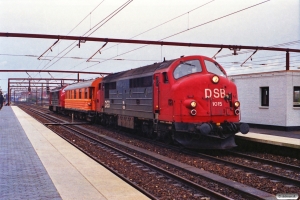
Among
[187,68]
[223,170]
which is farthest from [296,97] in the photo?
[223,170]

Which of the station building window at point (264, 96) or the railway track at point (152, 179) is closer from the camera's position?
the railway track at point (152, 179)

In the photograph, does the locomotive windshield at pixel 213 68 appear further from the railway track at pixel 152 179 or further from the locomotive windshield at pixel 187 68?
the railway track at pixel 152 179

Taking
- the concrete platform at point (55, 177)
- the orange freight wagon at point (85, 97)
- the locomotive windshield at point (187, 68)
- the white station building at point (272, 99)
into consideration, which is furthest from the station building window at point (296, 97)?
the concrete platform at point (55, 177)

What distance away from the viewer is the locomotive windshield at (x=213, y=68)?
15077mm

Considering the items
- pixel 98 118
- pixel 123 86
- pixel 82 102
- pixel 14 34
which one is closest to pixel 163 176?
pixel 123 86

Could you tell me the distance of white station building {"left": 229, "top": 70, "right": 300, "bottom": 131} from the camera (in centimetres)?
2217

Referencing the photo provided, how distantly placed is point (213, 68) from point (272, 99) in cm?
933

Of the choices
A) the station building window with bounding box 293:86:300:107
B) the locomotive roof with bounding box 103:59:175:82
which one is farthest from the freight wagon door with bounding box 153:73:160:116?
the station building window with bounding box 293:86:300:107

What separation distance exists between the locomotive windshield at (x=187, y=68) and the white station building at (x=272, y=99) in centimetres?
941

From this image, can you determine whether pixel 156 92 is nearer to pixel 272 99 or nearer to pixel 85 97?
pixel 272 99

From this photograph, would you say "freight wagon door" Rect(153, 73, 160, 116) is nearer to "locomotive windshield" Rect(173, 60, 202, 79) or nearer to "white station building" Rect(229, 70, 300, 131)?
"locomotive windshield" Rect(173, 60, 202, 79)

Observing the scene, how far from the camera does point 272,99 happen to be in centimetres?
2311

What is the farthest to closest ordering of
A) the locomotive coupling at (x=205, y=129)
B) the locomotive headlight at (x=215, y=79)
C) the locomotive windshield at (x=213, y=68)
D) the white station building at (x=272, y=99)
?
1. the white station building at (x=272, y=99)
2. the locomotive windshield at (x=213, y=68)
3. the locomotive headlight at (x=215, y=79)
4. the locomotive coupling at (x=205, y=129)

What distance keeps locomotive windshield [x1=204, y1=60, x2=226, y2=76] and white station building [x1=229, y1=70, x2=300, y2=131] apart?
27.4 ft
